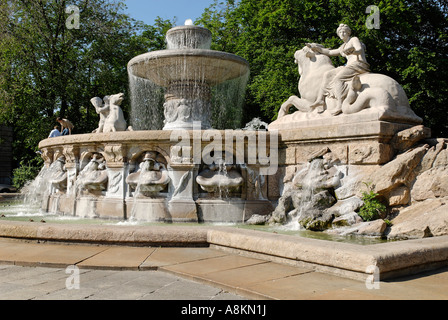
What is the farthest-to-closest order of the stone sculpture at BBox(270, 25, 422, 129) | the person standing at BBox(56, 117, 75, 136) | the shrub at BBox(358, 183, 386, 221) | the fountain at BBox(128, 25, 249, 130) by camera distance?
the person standing at BBox(56, 117, 75, 136) < the fountain at BBox(128, 25, 249, 130) < the stone sculpture at BBox(270, 25, 422, 129) < the shrub at BBox(358, 183, 386, 221)

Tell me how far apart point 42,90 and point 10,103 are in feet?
7.02

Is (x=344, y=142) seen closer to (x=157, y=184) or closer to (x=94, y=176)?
(x=157, y=184)

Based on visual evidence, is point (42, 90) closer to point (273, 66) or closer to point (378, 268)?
point (273, 66)

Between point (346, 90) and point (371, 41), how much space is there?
12747mm

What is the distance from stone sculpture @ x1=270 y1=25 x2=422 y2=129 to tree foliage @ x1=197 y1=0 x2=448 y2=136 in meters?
11.0

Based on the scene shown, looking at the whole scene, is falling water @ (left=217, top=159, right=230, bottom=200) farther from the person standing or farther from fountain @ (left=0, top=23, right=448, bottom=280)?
the person standing

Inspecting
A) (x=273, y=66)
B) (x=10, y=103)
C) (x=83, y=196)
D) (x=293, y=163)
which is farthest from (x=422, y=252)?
(x=10, y=103)

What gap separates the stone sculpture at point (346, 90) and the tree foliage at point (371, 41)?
1095 centimetres

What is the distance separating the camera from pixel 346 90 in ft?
27.6

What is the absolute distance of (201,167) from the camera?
8.38 meters

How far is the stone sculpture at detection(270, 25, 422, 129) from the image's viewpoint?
7.97m

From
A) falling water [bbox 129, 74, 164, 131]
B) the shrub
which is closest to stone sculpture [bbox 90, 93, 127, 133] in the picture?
the shrub

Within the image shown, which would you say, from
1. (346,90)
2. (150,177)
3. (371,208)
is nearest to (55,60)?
(150,177)

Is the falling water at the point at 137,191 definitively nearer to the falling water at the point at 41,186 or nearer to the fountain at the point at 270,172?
the fountain at the point at 270,172
